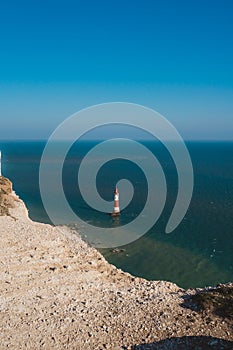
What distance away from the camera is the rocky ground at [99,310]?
8.69 m

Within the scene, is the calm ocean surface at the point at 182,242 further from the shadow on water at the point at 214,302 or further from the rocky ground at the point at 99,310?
the shadow on water at the point at 214,302

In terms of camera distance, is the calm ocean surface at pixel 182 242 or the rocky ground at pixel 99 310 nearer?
the rocky ground at pixel 99 310

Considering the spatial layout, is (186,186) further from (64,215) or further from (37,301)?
(37,301)

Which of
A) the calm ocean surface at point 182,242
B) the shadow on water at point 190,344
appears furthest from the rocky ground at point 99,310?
the calm ocean surface at point 182,242

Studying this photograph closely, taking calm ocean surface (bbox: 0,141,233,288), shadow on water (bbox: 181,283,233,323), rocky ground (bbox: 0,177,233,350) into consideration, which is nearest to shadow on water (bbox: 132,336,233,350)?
rocky ground (bbox: 0,177,233,350)

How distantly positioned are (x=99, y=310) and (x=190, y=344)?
279cm

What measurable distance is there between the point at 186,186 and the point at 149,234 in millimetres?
24573

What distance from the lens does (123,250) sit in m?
20.8

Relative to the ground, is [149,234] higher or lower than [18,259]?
lower

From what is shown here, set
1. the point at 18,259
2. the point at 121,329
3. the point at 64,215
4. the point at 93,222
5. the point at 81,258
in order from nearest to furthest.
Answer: the point at 121,329
the point at 18,259
the point at 81,258
the point at 93,222
the point at 64,215

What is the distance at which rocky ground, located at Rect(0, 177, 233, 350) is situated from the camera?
869 centimetres

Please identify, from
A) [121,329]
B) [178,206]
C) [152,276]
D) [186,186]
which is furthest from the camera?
[186,186]

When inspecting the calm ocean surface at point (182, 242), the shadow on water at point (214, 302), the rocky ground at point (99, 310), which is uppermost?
the shadow on water at point (214, 302)

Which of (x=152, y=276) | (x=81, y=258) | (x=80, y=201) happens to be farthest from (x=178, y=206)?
(x=81, y=258)
